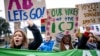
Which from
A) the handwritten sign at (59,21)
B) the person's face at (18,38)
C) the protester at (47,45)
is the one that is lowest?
the protester at (47,45)

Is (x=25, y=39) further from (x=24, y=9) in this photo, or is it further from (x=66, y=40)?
(x=66, y=40)

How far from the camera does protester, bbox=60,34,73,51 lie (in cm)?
506

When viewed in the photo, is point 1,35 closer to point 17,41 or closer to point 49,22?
point 17,41

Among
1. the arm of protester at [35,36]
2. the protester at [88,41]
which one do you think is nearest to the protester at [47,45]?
the arm of protester at [35,36]

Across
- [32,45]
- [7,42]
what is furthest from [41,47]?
[7,42]

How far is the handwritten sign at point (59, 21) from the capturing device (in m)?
5.00

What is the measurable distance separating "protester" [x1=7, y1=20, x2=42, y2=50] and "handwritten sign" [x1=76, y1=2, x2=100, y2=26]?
2.42 ft

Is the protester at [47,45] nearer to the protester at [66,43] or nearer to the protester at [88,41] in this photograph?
the protester at [66,43]

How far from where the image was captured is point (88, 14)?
5.08 m

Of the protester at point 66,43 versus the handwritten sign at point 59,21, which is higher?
the handwritten sign at point 59,21

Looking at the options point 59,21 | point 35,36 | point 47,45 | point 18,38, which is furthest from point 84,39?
point 18,38

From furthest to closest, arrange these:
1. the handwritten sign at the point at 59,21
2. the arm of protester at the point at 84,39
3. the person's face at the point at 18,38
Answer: the arm of protester at the point at 84,39
the handwritten sign at the point at 59,21
the person's face at the point at 18,38

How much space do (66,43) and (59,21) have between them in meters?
0.38

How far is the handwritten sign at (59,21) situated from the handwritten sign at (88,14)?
166 mm
